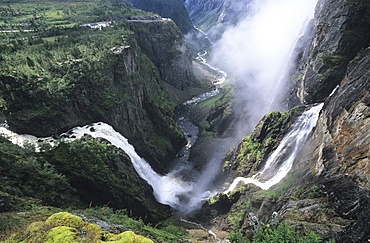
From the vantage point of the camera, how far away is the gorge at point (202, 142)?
22545 mm

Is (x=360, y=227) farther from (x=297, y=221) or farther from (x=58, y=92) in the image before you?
(x=58, y=92)

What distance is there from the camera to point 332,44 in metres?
44.0

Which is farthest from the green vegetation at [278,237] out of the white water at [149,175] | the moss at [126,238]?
the white water at [149,175]

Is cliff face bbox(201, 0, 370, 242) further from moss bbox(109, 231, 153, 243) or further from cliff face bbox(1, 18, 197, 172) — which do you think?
cliff face bbox(1, 18, 197, 172)

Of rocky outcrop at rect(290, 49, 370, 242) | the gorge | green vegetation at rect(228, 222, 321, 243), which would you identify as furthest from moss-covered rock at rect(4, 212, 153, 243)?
rocky outcrop at rect(290, 49, 370, 242)

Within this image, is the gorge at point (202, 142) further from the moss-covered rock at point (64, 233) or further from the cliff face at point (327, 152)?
the moss-covered rock at point (64, 233)

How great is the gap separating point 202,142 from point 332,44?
4615 cm

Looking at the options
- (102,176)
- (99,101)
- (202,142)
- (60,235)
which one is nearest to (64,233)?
(60,235)

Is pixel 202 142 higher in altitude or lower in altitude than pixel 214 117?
lower

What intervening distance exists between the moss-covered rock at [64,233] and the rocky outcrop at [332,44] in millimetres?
48207

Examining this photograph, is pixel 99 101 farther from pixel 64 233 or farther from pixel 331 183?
pixel 331 183

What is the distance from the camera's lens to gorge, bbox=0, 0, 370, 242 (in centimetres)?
2255

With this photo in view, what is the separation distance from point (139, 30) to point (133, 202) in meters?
93.7

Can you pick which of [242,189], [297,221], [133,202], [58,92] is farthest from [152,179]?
[297,221]
